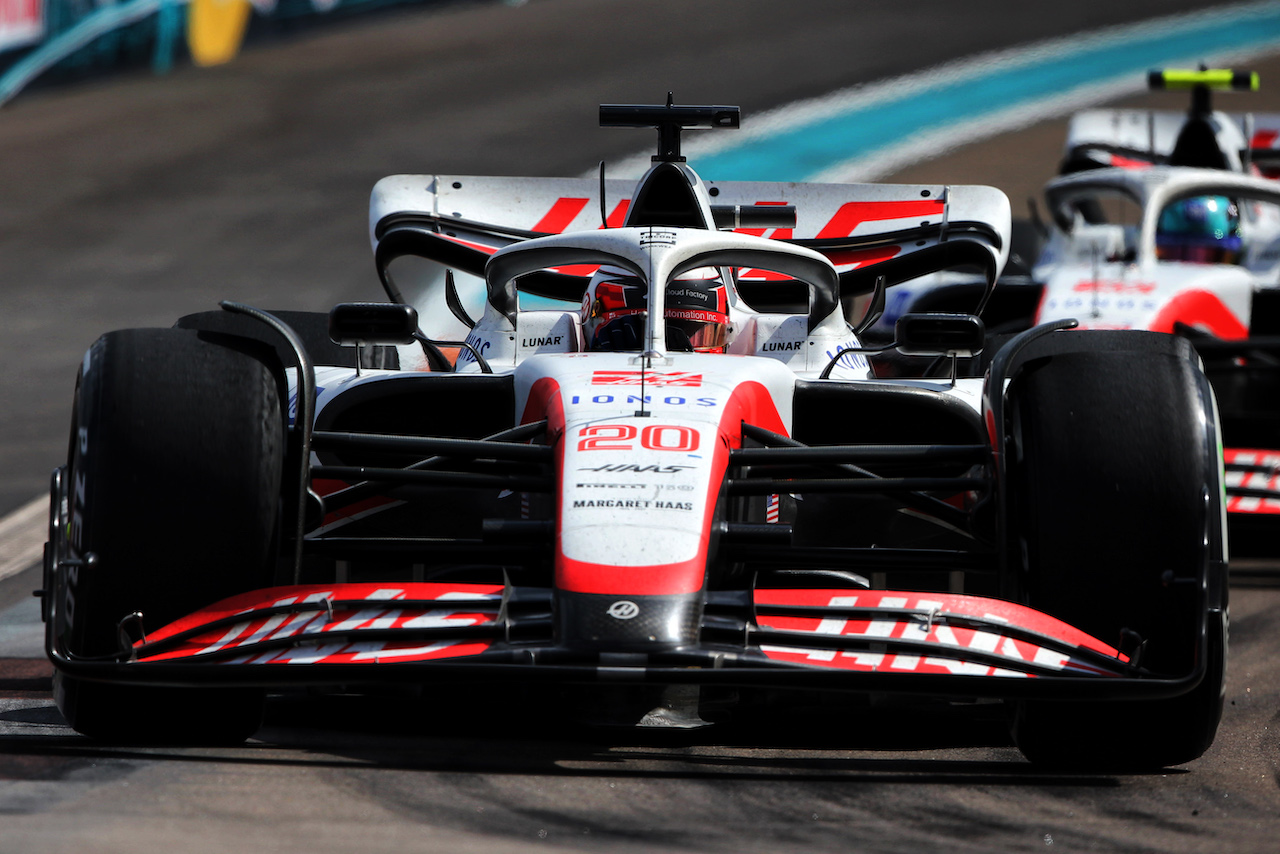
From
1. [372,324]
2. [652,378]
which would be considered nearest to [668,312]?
[652,378]

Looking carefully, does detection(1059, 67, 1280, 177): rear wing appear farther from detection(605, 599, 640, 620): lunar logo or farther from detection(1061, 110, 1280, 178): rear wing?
detection(605, 599, 640, 620): lunar logo

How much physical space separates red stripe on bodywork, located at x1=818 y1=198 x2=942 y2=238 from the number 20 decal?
10.1ft

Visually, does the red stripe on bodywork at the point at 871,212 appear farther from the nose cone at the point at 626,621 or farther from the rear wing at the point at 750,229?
the nose cone at the point at 626,621

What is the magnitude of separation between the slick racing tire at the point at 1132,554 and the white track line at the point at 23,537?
5.05m

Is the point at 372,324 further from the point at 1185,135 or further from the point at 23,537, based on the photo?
the point at 1185,135

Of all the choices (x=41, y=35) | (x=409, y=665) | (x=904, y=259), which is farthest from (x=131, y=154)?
(x=409, y=665)

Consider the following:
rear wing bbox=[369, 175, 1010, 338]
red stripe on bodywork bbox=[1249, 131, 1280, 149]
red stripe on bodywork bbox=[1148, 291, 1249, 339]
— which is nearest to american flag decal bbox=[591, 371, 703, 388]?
rear wing bbox=[369, 175, 1010, 338]

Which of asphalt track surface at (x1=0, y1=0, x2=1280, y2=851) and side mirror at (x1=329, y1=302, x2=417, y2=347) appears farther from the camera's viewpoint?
side mirror at (x1=329, y1=302, x2=417, y2=347)

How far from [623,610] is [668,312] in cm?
221

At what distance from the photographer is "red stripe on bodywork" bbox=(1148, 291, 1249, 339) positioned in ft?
33.1

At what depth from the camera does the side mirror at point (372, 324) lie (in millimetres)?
5762

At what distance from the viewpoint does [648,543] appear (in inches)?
187

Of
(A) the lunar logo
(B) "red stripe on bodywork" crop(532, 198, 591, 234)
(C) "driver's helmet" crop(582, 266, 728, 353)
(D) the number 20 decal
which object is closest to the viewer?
(A) the lunar logo

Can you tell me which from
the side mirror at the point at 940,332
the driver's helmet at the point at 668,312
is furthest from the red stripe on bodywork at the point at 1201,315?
the side mirror at the point at 940,332
